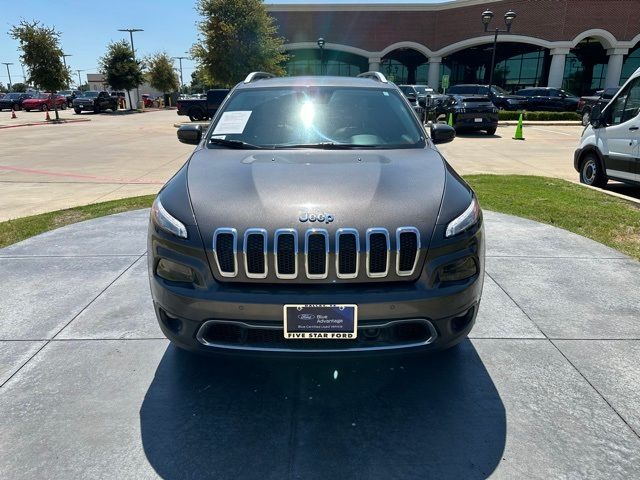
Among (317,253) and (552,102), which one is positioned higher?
(317,253)

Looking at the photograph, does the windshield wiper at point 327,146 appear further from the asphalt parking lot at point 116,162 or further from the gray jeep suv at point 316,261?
the asphalt parking lot at point 116,162

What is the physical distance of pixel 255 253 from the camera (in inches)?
91.9

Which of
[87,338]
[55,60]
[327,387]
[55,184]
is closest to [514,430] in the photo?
[327,387]

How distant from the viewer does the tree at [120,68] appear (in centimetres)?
4122

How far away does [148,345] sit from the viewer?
3.36 meters

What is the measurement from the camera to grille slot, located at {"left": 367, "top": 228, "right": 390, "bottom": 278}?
2.34 metres

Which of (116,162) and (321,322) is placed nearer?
(321,322)

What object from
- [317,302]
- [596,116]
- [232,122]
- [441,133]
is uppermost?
[232,122]

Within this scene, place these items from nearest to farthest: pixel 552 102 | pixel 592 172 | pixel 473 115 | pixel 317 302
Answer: pixel 317 302, pixel 592 172, pixel 473 115, pixel 552 102

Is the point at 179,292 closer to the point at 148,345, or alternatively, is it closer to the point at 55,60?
the point at 148,345

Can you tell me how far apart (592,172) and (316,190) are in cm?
809

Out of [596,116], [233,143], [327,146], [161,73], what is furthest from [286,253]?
[161,73]

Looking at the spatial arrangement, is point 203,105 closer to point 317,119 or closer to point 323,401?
point 317,119

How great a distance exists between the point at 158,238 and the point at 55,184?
8.68m
